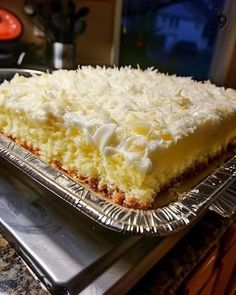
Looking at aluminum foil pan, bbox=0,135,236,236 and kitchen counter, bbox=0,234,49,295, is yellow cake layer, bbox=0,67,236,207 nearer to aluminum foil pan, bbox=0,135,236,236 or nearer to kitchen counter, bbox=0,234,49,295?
aluminum foil pan, bbox=0,135,236,236

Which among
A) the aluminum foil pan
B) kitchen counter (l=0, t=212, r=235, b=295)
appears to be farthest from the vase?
kitchen counter (l=0, t=212, r=235, b=295)

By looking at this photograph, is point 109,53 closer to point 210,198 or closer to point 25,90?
point 25,90

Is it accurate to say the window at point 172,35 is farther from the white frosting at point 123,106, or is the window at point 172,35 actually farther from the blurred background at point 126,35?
the white frosting at point 123,106

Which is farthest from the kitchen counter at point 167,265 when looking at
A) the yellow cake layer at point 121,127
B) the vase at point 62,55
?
the vase at point 62,55

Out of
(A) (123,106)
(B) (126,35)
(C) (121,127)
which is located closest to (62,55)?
(B) (126,35)

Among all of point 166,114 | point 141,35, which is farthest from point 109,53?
point 166,114

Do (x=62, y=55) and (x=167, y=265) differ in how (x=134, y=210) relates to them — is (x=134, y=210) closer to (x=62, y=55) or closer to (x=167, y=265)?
(x=167, y=265)
